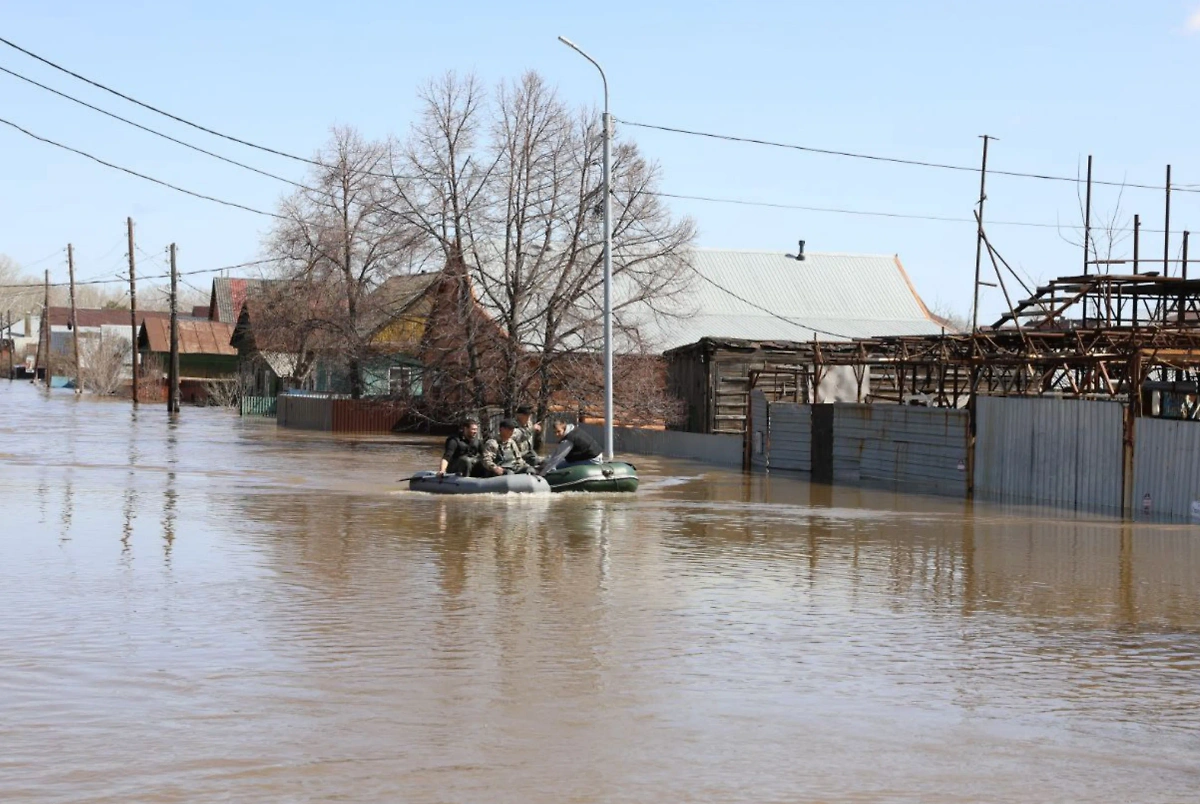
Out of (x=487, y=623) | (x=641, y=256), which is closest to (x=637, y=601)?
(x=487, y=623)

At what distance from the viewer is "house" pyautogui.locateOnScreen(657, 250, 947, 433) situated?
5000cm

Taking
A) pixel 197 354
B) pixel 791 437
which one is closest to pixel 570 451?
pixel 791 437

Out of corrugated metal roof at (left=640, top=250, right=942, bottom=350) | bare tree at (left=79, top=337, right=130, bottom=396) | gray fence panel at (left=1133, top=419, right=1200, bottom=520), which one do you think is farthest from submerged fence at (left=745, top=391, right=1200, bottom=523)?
bare tree at (left=79, top=337, right=130, bottom=396)

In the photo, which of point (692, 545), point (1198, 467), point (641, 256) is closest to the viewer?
point (692, 545)

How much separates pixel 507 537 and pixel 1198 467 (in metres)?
11.7

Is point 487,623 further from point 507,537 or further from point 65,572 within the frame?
point 507,537

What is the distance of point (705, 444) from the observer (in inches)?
1694

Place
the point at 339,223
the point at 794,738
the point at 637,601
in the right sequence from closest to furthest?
the point at 794,738
the point at 637,601
the point at 339,223

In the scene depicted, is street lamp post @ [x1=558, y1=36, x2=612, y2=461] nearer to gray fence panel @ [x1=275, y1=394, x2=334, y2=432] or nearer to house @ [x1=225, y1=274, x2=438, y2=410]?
house @ [x1=225, y1=274, x2=438, y2=410]

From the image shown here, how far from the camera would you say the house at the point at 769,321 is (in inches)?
1969

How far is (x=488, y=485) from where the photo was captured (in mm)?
26656

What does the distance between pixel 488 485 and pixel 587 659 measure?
604 inches

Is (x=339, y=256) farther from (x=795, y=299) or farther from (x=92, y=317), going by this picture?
(x=92, y=317)

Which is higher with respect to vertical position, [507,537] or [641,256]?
[641,256]
